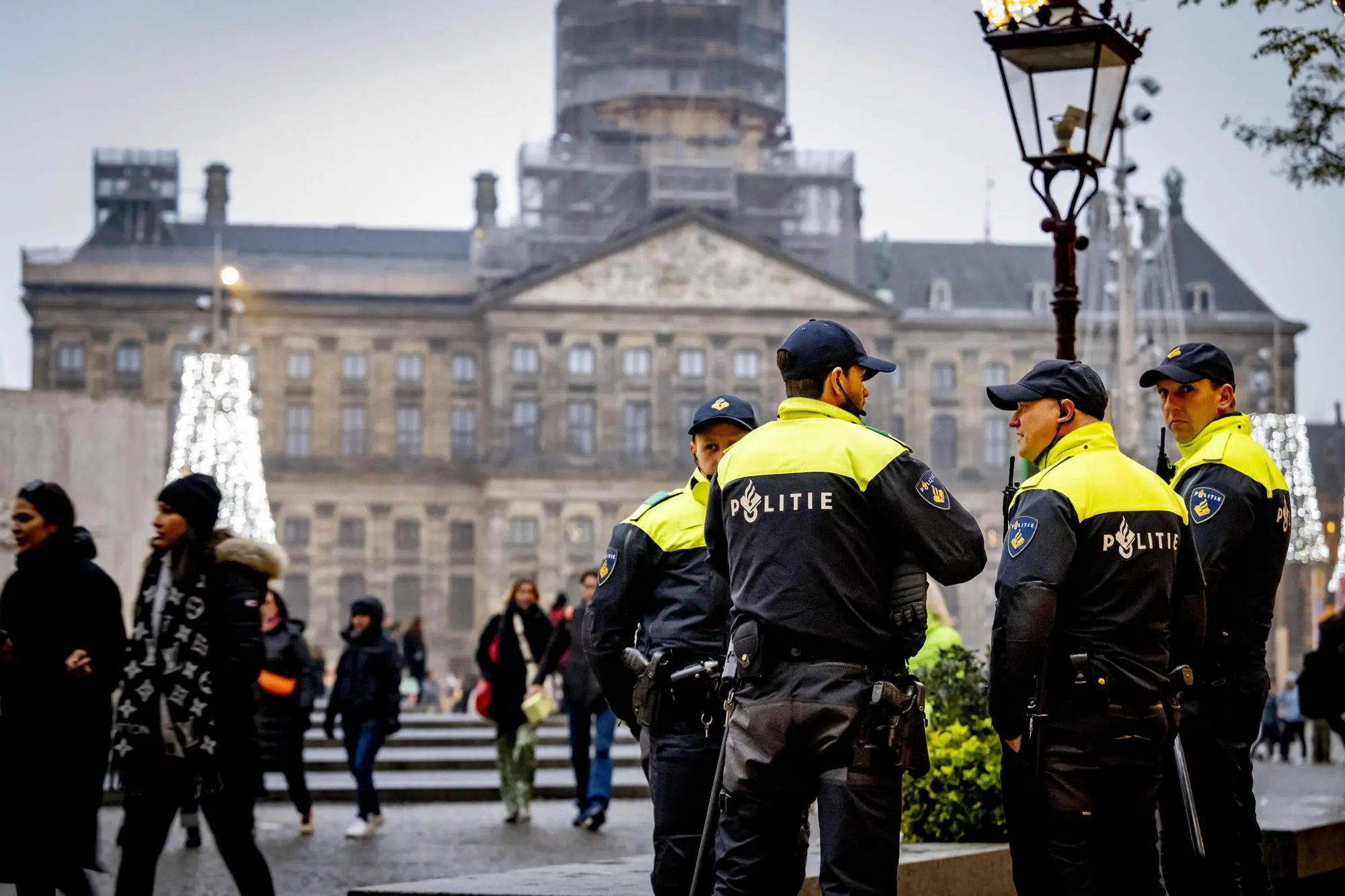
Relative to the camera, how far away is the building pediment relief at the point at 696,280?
7188 centimetres

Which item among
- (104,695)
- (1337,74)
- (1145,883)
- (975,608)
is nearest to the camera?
(1145,883)

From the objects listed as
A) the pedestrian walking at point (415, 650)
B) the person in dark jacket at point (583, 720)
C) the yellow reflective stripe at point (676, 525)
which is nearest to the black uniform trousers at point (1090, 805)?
the yellow reflective stripe at point (676, 525)

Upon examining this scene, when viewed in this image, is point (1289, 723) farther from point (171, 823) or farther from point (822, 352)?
point (822, 352)

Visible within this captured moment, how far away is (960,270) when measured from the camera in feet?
264

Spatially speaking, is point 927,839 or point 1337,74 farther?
point 1337,74

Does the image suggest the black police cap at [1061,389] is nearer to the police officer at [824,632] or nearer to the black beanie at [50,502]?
the police officer at [824,632]

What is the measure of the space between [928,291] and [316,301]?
72.5 ft

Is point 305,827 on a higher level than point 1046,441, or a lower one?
lower

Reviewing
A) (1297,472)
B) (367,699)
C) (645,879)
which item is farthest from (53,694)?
(1297,472)

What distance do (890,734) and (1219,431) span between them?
236 centimetres

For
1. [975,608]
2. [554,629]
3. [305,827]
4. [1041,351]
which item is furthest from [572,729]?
[1041,351]

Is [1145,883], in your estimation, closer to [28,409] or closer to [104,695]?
[104,695]

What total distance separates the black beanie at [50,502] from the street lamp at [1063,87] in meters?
3.87

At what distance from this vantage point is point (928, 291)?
7862 cm
